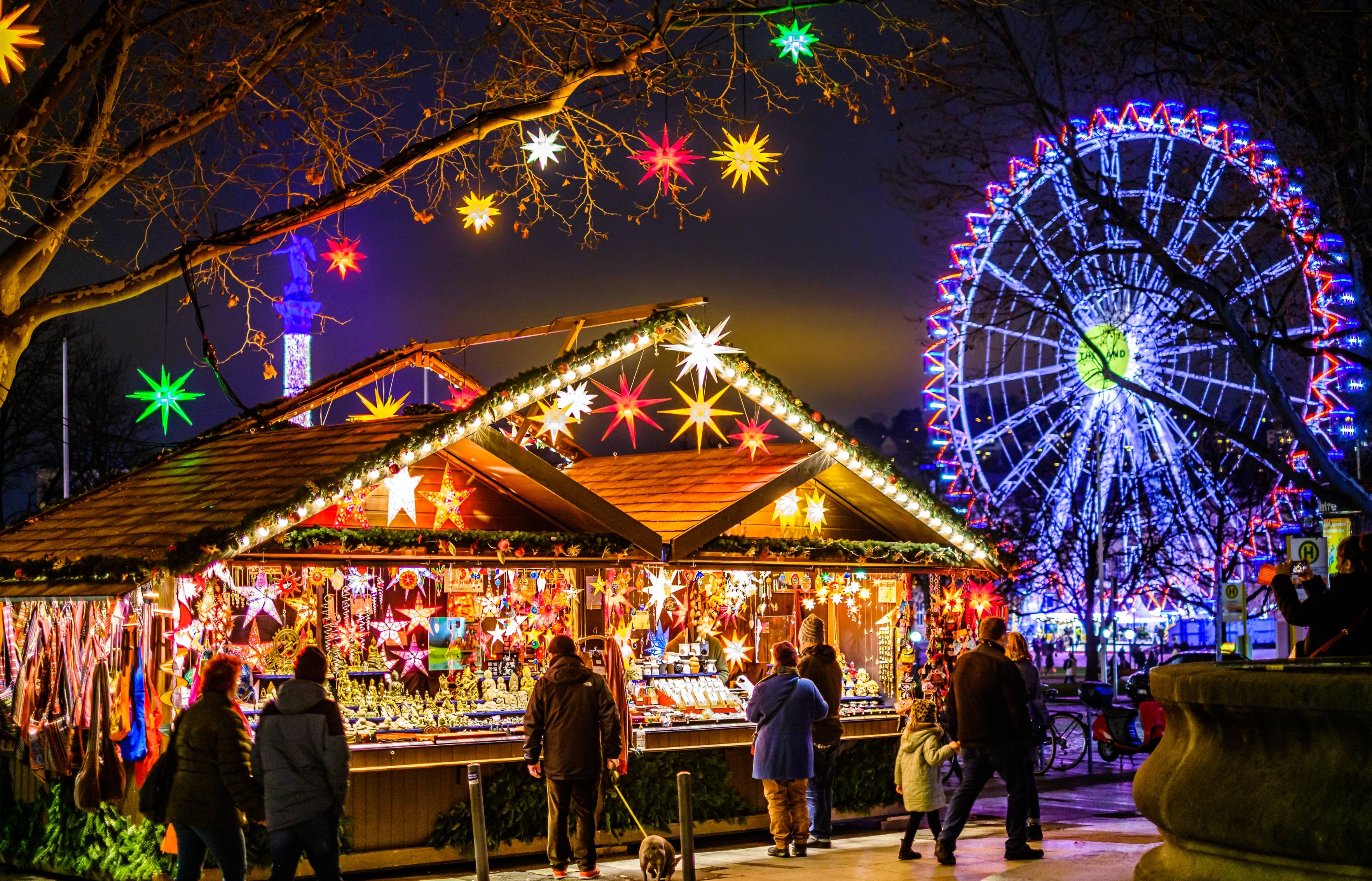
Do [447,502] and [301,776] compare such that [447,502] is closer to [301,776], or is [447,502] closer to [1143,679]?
[301,776]

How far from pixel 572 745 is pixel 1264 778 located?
230 inches

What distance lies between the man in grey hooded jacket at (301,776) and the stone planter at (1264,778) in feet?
13.8

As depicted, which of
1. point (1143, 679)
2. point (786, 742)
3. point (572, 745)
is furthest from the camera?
point (1143, 679)

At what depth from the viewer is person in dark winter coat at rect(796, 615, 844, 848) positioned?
1212 cm

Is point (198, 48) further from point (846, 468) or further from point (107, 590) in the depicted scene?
point (846, 468)

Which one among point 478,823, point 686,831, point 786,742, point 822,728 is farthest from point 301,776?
point 822,728

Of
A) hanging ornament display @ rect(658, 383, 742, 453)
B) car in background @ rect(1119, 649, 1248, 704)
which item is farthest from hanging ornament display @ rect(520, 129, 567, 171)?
car in background @ rect(1119, 649, 1248, 704)

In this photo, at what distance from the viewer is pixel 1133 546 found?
4666 centimetres

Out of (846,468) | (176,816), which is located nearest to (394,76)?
(846,468)

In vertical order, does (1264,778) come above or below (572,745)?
above

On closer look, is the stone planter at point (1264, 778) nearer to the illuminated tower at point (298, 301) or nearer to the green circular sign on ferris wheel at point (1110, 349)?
the illuminated tower at point (298, 301)

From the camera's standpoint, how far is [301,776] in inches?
312

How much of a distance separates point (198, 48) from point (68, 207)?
1548 mm

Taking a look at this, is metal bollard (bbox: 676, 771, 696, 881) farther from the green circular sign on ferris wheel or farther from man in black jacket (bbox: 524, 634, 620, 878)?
the green circular sign on ferris wheel
